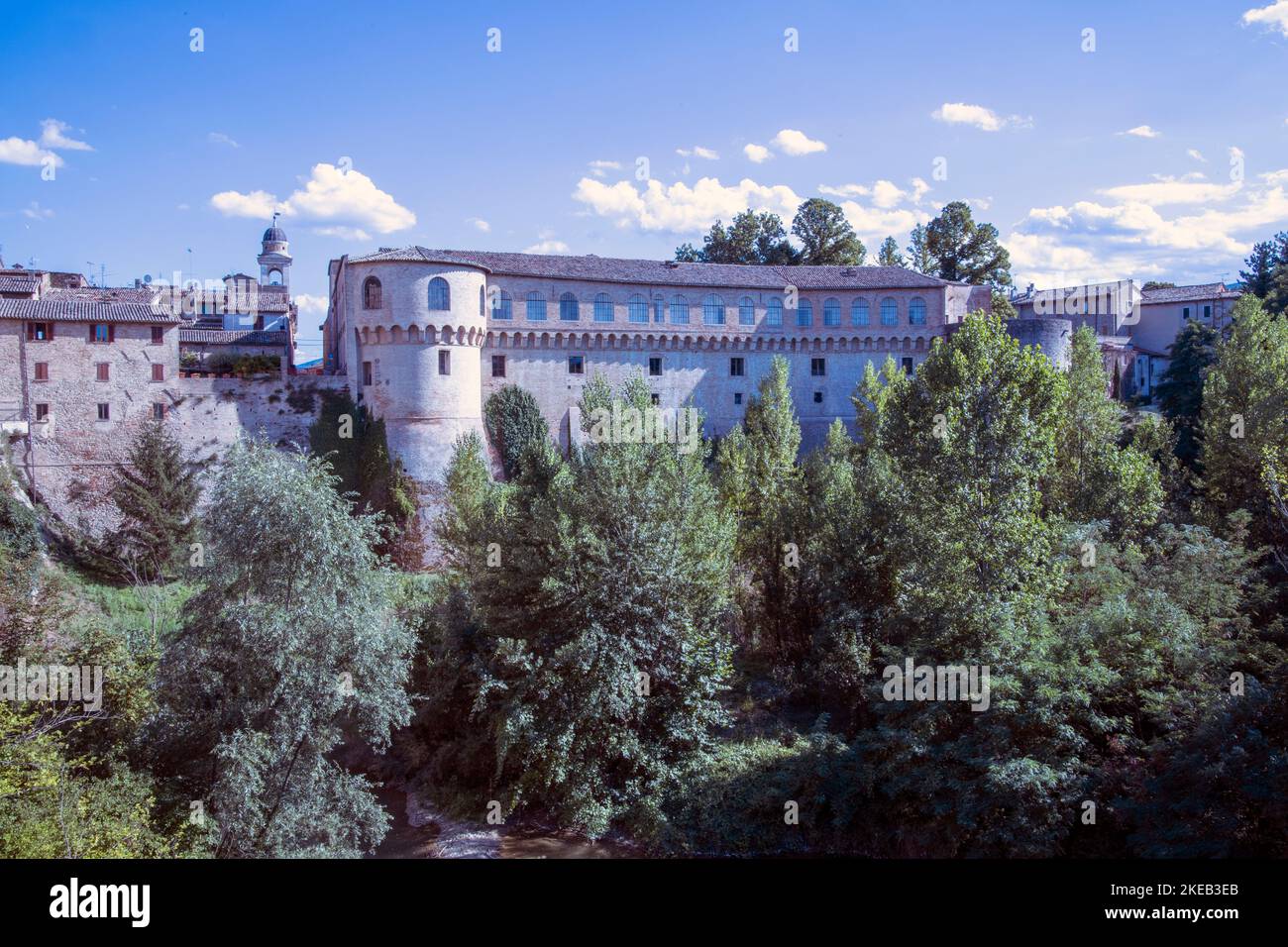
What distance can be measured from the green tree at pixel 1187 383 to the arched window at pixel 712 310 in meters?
20.0

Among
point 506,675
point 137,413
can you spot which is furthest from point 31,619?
point 137,413

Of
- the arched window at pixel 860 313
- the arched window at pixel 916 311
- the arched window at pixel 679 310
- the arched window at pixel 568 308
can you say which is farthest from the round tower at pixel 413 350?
the arched window at pixel 916 311

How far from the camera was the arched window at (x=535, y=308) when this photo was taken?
41375 mm

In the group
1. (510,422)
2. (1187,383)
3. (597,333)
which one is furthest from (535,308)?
(1187,383)

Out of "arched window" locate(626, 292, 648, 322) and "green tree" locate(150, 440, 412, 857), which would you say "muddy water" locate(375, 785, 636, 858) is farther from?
"arched window" locate(626, 292, 648, 322)

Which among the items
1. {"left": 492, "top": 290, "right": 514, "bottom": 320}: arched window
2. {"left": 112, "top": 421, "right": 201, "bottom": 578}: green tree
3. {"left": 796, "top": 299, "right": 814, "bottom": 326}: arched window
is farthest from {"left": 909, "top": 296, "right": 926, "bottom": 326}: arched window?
{"left": 112, "top": 421, "right": 201, "bottom": 578}: green tree

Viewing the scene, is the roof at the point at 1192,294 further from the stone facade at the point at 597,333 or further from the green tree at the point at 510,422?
the green tree at the point at 510,422

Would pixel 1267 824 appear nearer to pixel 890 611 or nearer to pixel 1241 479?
pixel 890 611

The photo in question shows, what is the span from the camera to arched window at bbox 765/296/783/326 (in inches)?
1812

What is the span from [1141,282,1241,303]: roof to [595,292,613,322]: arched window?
118 feet

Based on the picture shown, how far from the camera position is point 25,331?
35.2 metres

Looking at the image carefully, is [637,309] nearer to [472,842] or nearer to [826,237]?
[826,237]

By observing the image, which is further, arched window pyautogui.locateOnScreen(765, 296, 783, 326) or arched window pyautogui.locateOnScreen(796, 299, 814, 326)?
arched window pyautogui.locateOnScreen(796, 299, 814, 326)
